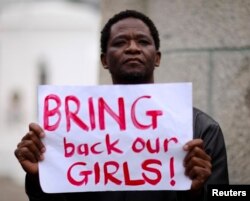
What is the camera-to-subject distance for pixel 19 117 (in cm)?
2534

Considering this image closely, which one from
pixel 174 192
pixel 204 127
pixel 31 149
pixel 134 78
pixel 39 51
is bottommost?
pixel 174 192

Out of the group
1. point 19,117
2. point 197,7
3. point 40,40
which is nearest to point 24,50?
point 40,40

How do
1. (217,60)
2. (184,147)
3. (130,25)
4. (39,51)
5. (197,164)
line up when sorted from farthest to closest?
(39,51) < (217,60) < (130,25) < (184,147) < (197,164)

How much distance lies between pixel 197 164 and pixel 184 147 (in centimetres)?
12

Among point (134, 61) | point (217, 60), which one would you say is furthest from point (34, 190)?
point (217, 60)

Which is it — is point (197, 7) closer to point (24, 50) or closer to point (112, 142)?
point (112, 142)

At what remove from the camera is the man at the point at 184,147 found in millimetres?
3039

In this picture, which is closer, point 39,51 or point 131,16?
point 131,16

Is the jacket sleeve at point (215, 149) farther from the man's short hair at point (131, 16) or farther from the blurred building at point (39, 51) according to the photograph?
the blurred building at point (39, 51)

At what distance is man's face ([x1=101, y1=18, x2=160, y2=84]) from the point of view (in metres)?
3.28

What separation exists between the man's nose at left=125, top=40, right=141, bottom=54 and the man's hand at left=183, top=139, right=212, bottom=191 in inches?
18.9

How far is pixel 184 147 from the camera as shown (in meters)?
3.09

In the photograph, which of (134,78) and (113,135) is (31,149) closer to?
(113,135)

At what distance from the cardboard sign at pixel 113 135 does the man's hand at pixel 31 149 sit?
4cm
